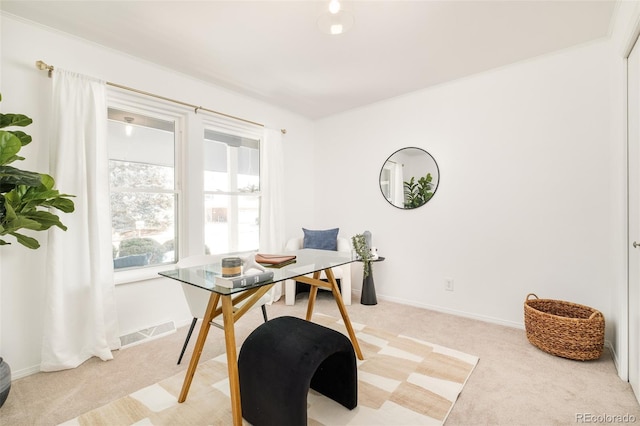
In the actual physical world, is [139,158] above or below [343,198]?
above

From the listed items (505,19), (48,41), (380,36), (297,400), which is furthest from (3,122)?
(505,19)

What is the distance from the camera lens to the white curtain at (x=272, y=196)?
3648mm

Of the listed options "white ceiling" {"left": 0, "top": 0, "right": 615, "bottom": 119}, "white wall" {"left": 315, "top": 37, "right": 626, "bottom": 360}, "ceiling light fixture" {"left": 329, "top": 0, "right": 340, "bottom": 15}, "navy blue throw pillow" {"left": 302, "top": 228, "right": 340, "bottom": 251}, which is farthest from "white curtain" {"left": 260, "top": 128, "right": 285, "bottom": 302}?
"ceiling light fixture" {"left": 329, "top": 0, "right": 340, "bottom": 15}

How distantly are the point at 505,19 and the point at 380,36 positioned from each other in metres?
0.87

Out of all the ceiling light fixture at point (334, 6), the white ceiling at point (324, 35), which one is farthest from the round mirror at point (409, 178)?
the ceiling light fixture at point (334, 6)

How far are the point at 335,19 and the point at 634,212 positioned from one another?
2220 millimetres

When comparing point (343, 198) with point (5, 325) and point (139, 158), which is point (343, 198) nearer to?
point (139, 158)

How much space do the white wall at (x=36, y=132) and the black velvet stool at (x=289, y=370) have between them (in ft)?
5.20

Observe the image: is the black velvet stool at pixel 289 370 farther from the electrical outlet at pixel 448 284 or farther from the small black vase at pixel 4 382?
the electrical outlet at pixel 448 284

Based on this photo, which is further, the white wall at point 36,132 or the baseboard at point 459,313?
the baseboard at point 459,313

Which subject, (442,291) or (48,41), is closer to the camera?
(48,41)

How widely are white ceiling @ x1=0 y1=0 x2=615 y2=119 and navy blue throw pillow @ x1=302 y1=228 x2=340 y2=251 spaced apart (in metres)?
1.73

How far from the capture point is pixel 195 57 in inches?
104

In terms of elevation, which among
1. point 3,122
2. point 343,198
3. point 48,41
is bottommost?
point 343,198
